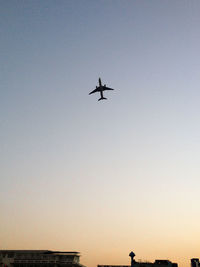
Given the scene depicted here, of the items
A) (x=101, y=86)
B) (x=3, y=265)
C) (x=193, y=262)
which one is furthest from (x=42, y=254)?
(x=101, y=86)

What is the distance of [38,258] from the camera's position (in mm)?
109688

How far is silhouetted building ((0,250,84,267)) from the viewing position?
109125 mm

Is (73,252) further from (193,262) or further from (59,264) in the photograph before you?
(193,262)

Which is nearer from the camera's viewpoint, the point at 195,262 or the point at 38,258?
the point at 195,262

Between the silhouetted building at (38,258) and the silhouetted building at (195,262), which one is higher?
the silhouetted building at (38,258)

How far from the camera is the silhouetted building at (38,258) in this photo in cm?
10912

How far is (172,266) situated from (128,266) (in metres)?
14.4

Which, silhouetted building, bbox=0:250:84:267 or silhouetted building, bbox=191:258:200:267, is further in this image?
silhouetted building, bbox=0:250:84:267

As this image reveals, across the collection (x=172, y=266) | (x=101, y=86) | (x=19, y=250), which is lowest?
(x=172, y=266)

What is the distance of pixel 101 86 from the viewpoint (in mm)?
93438

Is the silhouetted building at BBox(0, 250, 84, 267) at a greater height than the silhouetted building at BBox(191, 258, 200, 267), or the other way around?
the silhouetted building at BBox(0, 250, 84, 267)

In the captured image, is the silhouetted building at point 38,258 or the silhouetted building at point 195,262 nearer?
the silhouetted building at point 195,262

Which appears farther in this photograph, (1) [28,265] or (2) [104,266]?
(1) [28,265]

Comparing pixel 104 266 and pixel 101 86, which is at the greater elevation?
pixel 101 86
